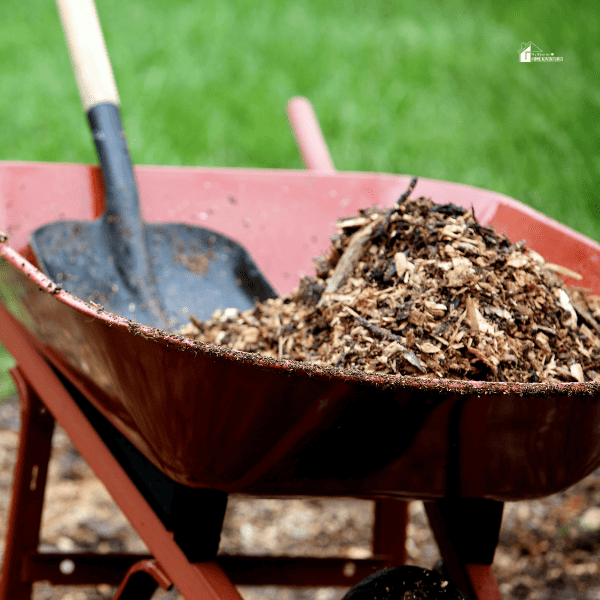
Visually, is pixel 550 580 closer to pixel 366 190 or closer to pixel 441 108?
pixel 366 190

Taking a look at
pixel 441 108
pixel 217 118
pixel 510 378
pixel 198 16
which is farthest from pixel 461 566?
pixel 198 16

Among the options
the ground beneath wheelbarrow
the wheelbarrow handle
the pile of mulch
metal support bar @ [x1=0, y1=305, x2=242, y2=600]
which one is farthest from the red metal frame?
the wheelbarrow handle

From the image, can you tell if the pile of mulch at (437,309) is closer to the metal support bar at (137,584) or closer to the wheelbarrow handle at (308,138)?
the metal support bar at (137,584)

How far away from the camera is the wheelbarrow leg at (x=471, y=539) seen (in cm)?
88

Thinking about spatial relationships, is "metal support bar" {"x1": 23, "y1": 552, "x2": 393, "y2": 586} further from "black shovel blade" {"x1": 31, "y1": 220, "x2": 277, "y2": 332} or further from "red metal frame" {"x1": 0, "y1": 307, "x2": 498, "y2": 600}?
"black shovel blade" {"x1": 31, "y1": 220, "x2": 277, "y2": 332}

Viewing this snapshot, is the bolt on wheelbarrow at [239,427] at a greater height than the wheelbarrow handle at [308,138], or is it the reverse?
the wheelbarrow handle at [308,138]

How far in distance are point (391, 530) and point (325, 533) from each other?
46 cm

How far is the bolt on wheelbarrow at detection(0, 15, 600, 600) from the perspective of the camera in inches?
23.8

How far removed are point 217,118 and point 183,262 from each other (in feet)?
6.81

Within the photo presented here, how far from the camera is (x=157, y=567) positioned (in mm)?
868

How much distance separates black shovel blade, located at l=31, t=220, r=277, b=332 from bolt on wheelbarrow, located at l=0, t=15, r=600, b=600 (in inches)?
2.1

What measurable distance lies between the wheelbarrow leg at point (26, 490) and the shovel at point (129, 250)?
0.79ft

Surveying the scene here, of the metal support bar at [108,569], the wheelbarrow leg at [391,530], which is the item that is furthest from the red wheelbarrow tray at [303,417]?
the wheelbarrow leg at [391,530]

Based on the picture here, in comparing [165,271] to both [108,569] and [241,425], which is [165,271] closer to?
[108,569]
